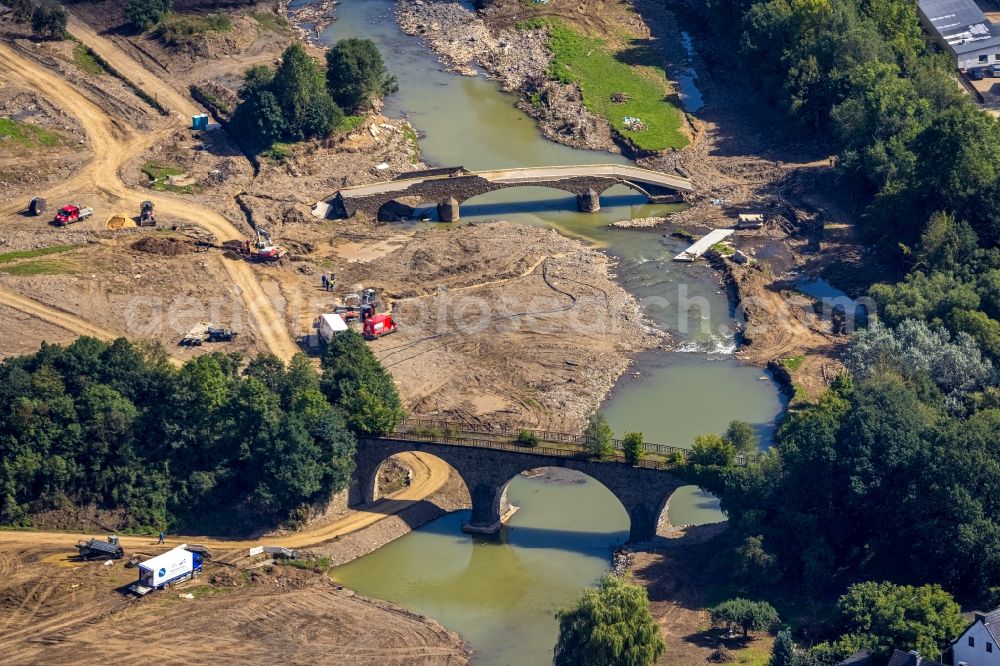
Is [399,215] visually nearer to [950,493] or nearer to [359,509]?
[359,509]

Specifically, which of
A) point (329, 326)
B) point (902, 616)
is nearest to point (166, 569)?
point (329, 326)

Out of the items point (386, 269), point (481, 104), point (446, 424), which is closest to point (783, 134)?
point (481, 104)

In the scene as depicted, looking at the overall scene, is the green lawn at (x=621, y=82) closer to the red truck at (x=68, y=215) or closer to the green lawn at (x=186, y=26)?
the green lawn at (x=186, y=26)

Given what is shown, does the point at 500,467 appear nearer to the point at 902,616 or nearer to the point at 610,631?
the point at 610,631

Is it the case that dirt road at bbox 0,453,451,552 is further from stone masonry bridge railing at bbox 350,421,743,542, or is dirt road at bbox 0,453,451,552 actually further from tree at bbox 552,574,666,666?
tree at bbox 552,574,666,666

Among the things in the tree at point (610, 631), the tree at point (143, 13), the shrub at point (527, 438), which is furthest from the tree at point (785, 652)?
the tree at point (143, 13)

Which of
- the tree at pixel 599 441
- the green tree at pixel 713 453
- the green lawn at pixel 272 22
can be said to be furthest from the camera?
the green lawn at pixel 272 22

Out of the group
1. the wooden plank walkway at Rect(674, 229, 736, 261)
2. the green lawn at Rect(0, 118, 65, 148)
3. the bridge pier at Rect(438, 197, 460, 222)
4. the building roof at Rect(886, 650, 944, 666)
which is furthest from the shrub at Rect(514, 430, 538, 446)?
the green lawn at Rect(0, 118, 65, 148)
